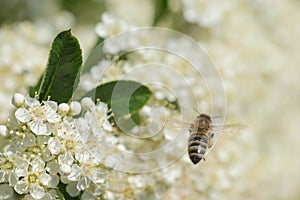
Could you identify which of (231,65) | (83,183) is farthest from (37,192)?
(231,65)

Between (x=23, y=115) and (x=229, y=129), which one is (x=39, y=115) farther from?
(x=229, y=129)

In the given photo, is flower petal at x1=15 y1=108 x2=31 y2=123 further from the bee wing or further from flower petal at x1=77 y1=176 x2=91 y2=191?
the bee wing

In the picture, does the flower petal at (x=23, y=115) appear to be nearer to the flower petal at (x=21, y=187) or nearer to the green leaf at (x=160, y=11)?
the flower petal at (x=21, y=187)

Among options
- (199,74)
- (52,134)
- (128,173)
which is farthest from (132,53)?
(52,134)

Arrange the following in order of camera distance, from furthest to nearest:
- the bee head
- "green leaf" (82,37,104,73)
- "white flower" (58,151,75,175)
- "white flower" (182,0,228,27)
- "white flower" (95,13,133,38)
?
"white flower" (182,0,228,27), "white flower" (95,13,133,38), "green leaf" (82,37,104,73), the bee head, "white flower" (58,151,75,175)

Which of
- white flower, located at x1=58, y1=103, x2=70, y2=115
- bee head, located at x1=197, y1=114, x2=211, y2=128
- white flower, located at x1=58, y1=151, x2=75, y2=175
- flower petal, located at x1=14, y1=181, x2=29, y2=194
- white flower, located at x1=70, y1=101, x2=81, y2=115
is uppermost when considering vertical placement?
bee head, located at x1=197, y1=114, x2=211, y2=128

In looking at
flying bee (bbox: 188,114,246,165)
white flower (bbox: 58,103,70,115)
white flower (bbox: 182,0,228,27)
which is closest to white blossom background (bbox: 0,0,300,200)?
white flower (bbox: 182,0,228,27)
